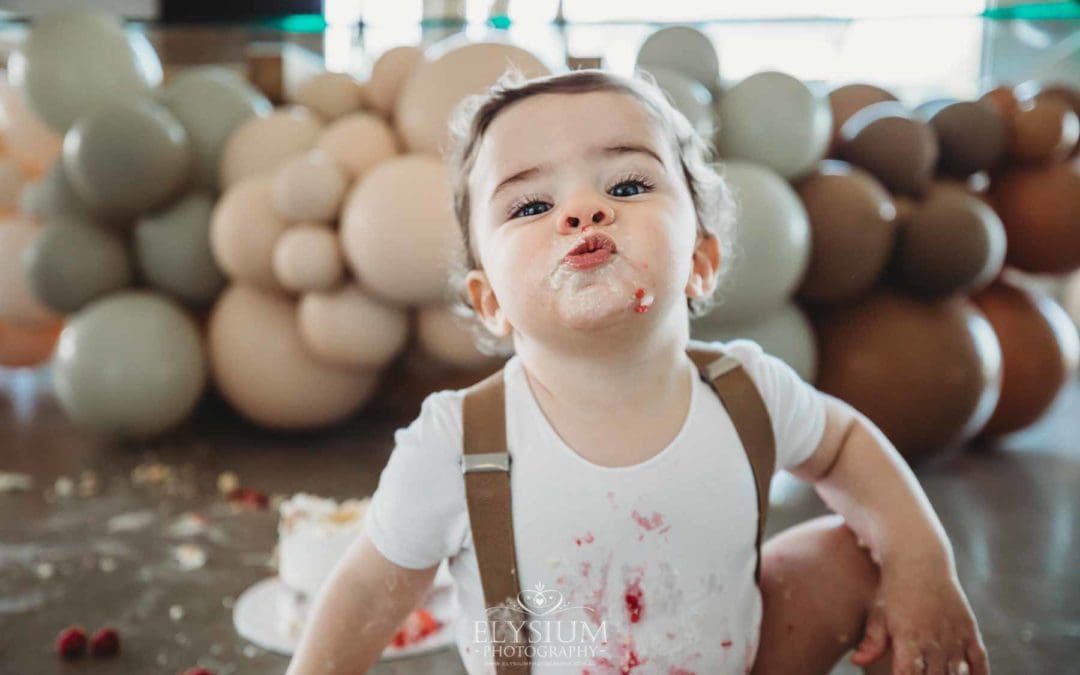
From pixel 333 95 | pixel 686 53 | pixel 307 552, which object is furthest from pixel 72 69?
pixel 307 552

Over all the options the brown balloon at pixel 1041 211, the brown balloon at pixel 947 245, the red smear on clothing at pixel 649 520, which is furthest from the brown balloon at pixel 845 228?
the red smear on clothing at pixel 649 520

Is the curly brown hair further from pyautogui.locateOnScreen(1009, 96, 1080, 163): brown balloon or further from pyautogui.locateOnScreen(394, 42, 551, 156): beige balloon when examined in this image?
pyautogui.locateOnScreen(1009, 96, 1080, 163): brown balloon

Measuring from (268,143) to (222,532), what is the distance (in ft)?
2.46

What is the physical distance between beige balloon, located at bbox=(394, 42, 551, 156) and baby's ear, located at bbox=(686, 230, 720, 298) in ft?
2.31

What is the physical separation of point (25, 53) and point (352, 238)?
78 centimetres

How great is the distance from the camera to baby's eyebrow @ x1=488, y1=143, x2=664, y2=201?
0.64 meters

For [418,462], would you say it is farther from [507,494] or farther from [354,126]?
[354,126]

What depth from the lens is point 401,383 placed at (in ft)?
5.80

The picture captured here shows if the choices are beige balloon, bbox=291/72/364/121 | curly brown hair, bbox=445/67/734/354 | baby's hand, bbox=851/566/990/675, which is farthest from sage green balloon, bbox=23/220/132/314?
baby's hand, bbox=851/566/990/675

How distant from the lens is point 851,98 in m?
1.85

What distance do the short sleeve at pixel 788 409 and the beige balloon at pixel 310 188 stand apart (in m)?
1.05

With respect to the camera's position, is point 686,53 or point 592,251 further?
point 686,53

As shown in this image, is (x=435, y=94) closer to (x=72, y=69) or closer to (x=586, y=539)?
(x=72, y=69)

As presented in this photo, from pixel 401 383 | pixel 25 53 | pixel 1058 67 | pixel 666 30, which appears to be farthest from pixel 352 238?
pixel 1058 67
